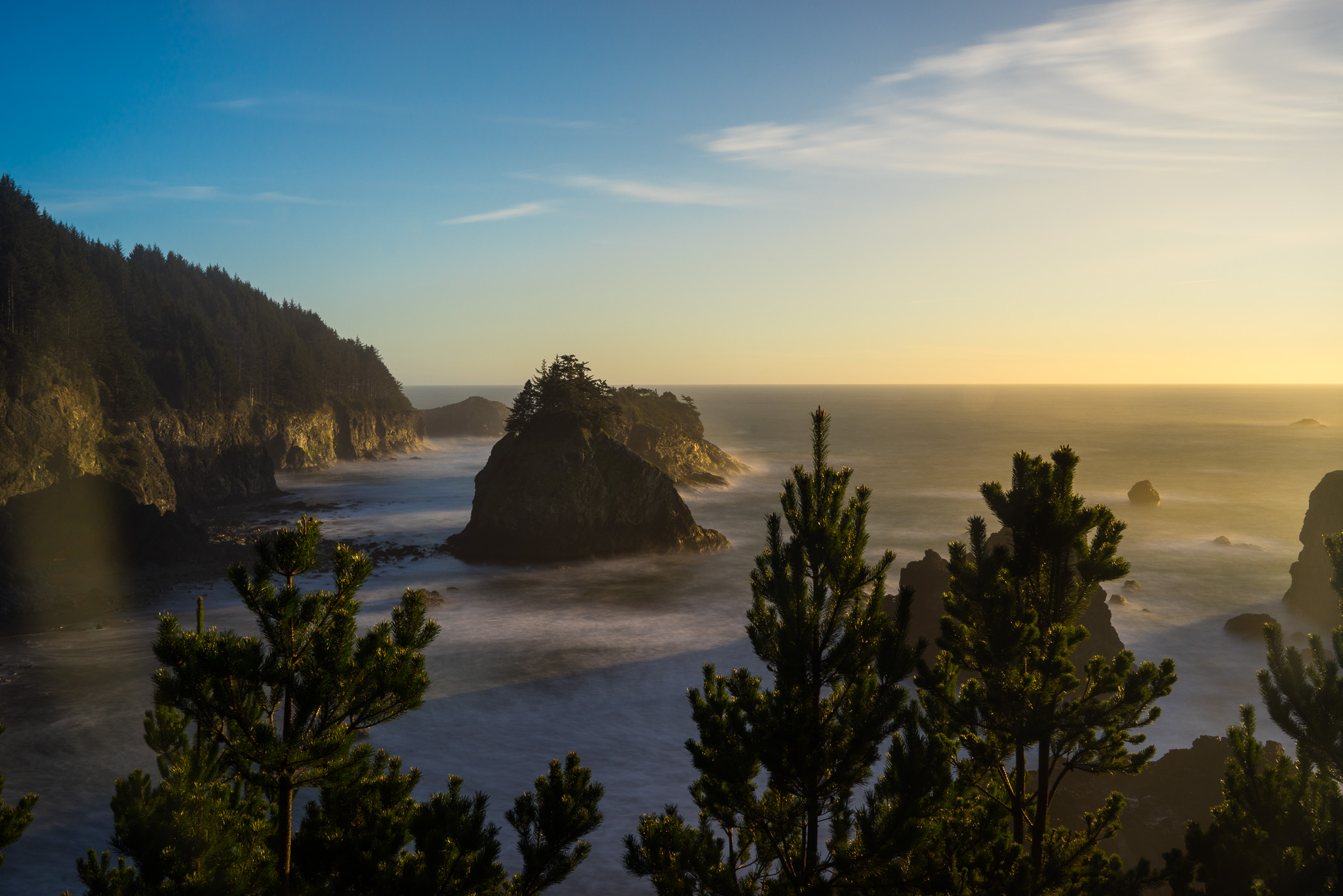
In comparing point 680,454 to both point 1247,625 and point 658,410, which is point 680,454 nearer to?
point 658,410

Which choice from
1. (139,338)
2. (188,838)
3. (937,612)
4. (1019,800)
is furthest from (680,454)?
(188,838)

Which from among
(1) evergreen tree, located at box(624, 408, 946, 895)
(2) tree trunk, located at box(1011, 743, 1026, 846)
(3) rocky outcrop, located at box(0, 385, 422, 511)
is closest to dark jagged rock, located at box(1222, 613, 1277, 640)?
(2) tree trunk, located at box(1011, 743, 1026, 846)

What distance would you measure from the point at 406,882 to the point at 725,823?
14.7 feet

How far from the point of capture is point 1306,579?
4012 cm

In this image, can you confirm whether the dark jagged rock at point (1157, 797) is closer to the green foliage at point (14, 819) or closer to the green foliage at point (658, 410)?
the green foliage at point (14, 819)

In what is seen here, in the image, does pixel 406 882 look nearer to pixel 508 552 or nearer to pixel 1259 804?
pixel 1259 804

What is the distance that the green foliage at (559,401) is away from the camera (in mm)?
51938

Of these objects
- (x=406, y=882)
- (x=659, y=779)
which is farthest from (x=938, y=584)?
(x=406, y=882)

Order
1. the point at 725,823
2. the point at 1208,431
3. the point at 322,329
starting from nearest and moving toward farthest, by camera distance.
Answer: the point at 725,823, the point at 322,329, the point at 1208,431

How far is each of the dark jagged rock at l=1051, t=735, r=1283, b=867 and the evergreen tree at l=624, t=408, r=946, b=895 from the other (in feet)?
32.9

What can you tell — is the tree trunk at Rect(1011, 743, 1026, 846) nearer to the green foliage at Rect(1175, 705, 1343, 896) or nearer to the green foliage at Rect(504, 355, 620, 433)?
the green foliage at Rect(1175, 705, 1343, 896)

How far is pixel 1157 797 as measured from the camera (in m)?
18.2

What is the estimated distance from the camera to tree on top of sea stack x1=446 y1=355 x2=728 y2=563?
48.8m

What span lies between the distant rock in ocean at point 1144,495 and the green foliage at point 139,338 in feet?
302
